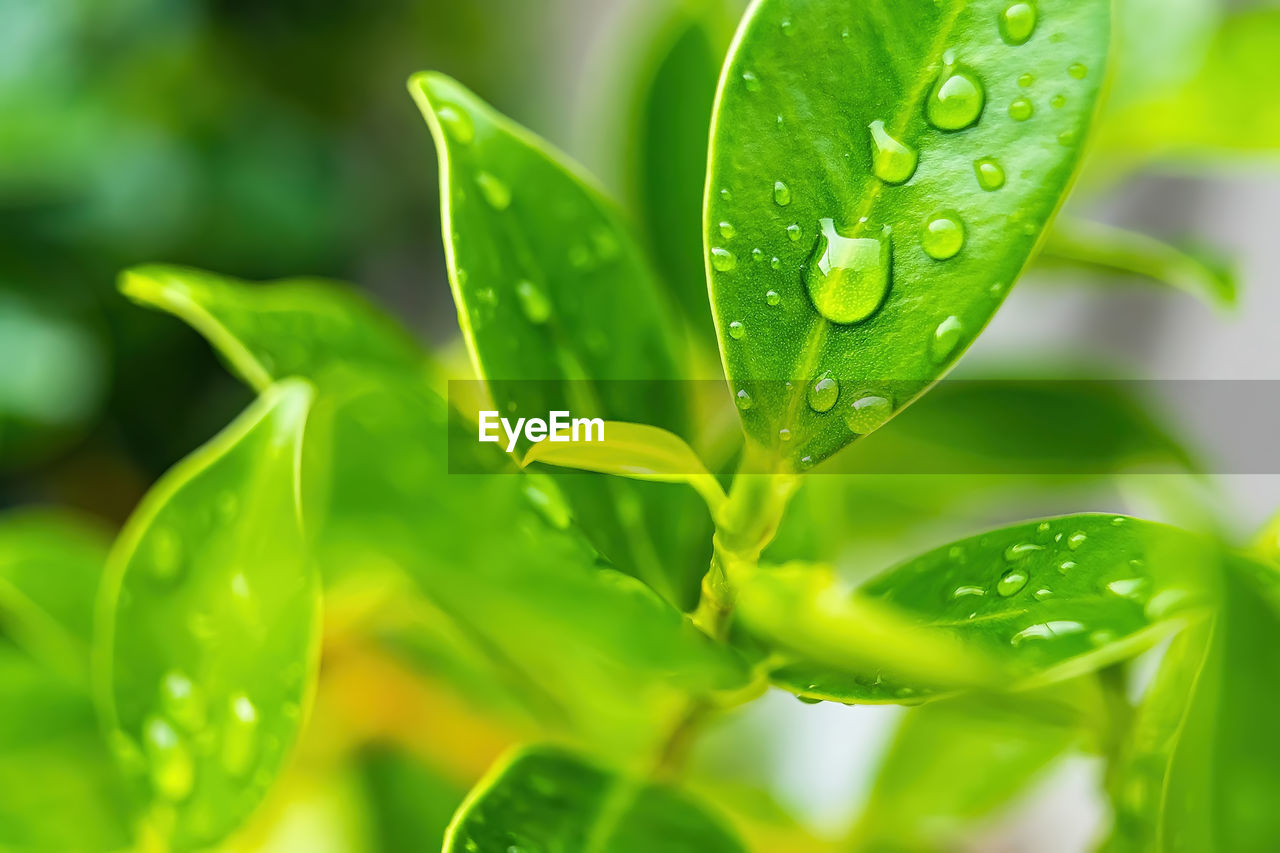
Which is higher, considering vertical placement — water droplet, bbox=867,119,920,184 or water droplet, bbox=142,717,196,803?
water droplet, bbox=867,119,920,184

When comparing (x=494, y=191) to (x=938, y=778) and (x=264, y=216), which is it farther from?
(x=264, y=216)

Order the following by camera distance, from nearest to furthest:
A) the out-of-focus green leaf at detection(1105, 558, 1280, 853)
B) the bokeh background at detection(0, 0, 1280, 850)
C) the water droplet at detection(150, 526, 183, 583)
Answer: the out-of-focus green leaf at detection(1105, 558, 1280, 853) < the water droplet at detection(150, 526, 183, 583) < the bokeh background at detection(0, 0, 1280, 850)

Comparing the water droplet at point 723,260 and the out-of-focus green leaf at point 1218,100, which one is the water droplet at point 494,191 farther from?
the out-of-focus green leaf at point 1218,100

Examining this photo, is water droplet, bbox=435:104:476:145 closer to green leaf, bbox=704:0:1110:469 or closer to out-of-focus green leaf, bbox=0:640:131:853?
green leaf, bbox=704:0:1110:469

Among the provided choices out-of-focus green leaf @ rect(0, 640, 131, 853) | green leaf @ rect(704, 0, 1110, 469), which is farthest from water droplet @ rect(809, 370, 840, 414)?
out-of-focus green leaf @ rect(0, 640, 131, 853)

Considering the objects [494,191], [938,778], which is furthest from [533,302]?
[938,778]

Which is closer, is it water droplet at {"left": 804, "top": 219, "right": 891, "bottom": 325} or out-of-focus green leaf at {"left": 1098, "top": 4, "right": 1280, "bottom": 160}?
water droplet at {"left": 804, "top": 219, "right": 891, "bottom": 325}

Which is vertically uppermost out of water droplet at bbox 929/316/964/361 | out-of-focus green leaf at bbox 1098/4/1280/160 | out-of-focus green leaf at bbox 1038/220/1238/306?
out-of-focus green leaf at bbox 1098/4/1280/160

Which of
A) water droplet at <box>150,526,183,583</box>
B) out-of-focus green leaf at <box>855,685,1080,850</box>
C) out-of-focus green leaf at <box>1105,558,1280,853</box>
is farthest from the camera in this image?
out-of-focus green leaf at <box>855,685,1080,850</box>
